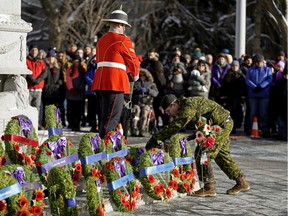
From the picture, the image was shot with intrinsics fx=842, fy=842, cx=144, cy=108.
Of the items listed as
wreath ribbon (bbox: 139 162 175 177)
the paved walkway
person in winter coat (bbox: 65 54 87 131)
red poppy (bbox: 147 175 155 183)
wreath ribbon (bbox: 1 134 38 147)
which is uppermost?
person in winter coat (bbox: 65 54 87 131)

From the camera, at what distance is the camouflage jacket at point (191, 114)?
9625mm

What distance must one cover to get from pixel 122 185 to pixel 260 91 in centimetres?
975

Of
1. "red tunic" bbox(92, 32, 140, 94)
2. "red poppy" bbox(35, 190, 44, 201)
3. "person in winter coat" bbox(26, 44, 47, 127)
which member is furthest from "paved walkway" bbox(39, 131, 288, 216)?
"person in winter coat" bbox(26, 44, 47, 127)

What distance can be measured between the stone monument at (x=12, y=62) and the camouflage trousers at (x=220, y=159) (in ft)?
6.67

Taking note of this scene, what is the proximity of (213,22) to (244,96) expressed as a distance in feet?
58.8

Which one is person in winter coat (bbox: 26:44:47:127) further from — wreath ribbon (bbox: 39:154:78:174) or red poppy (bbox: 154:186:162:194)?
wreath ribbon (bbox: 39:154:78:174)

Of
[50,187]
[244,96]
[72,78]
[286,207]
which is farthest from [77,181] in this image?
[244,96]

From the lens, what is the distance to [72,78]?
17703 millimetres

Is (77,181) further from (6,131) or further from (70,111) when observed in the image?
(70,111)

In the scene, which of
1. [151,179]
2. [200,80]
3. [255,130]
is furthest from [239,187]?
[200,80]

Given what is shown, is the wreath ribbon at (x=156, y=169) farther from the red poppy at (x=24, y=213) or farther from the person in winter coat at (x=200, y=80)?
the person in winter coat at (x=200, y=80)

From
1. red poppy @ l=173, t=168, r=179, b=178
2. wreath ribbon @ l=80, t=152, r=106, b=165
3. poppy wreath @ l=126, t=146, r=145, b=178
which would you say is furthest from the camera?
red poppy @ l=173, t=168, r=179, b=178

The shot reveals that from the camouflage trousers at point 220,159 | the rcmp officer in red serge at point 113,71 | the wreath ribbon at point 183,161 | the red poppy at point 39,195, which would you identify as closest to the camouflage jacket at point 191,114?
the camouflage trousers at point 220,159

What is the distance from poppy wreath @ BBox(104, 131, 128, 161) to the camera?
29.2 ft
